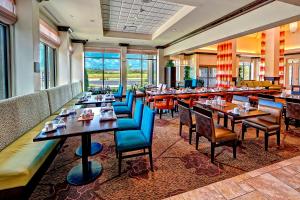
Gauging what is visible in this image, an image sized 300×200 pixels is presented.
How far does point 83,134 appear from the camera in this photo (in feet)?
7.07

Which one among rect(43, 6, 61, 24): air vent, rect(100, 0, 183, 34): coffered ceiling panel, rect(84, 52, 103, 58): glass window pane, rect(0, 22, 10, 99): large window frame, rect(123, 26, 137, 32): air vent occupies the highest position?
rect(123, 26, 137, 32): air vent

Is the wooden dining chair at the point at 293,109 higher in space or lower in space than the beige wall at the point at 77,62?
lower

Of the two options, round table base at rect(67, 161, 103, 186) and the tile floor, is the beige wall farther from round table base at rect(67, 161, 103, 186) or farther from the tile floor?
the tile floor

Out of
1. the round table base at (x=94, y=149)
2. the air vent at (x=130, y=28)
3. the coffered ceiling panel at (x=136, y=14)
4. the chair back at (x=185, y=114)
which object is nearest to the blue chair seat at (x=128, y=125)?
the round table base at (x=94, y=149)

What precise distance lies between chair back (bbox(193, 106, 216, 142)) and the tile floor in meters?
0.71

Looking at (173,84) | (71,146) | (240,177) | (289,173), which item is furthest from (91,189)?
(173,84)

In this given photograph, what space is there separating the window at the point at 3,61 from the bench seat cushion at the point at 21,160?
155 cm

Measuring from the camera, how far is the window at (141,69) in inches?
450

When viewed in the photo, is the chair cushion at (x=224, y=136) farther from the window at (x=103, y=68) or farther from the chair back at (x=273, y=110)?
the window at (x=103, y=68)

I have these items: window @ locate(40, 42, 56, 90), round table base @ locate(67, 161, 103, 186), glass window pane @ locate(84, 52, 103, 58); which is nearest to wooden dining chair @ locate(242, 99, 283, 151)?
round table base @ locate(67, 161, 103, 186)

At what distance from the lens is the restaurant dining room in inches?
86.7

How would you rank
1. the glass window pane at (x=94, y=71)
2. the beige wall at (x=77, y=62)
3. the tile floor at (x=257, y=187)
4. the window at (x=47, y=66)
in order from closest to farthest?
1. the tile floor at (x=257, y=187)
2. the window at (x=47, y=66)
3. the beige wall at (x=77, y=62)
4. the glass window pane at (x=94, y=71)

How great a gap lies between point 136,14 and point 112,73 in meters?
5.41

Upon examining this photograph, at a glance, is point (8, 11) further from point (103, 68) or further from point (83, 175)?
point (103, 68)
